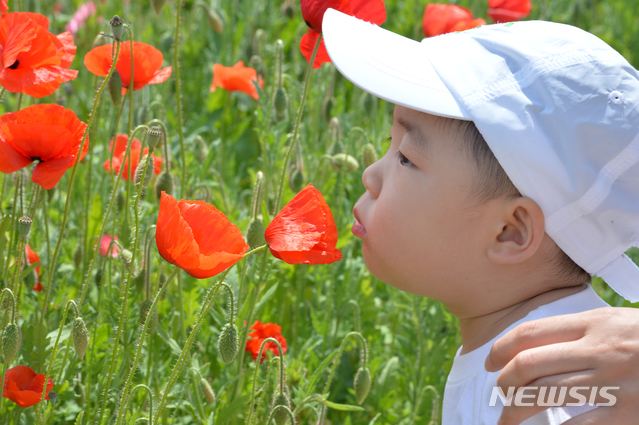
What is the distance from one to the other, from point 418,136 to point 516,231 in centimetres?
20

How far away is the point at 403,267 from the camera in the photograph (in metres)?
1.02

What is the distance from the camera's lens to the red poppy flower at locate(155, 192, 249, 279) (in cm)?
88

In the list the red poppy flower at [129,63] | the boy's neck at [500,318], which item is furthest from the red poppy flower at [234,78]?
the boy's neck at [500,318]

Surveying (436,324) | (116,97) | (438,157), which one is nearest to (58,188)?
(116,97)

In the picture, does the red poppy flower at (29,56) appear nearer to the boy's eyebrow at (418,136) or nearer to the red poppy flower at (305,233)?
the red poppy flower at (305,233)

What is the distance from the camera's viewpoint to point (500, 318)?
1.05 m

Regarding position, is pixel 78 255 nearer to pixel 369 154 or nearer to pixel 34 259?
pixel 34 259

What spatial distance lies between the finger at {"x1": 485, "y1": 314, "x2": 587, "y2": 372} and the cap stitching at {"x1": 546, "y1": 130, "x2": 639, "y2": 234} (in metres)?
0.18

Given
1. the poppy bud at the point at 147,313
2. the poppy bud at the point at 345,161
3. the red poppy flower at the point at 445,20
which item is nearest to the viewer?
the poppy bud at the point at 147,313

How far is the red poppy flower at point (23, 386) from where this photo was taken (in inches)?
46.4

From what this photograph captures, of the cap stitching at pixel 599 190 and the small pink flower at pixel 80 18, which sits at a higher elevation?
the cap stitching at pixel 599 190

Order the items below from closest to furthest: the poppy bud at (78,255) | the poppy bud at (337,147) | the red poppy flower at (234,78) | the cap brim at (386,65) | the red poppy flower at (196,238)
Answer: the red poppy flower at (196,238) < the cap brim at (386,65) < the poppy bud at (78,255) < the poppy bud at (337,147) < the red poppy flower at (234,78)

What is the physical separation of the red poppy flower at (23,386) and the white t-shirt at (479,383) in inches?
26.3

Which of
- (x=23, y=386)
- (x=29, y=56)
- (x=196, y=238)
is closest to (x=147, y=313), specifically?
(x=23, y=386)
